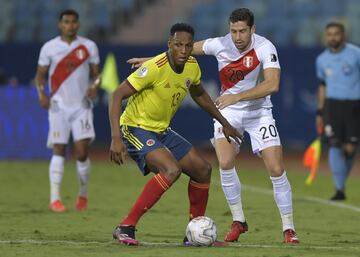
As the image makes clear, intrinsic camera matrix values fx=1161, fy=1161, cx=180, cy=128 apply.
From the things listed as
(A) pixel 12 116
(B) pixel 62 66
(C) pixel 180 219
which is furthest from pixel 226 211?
(A) pixel 12 116

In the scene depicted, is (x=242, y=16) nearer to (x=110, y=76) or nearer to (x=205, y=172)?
(x=205, y=172)

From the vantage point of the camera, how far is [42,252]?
969cm

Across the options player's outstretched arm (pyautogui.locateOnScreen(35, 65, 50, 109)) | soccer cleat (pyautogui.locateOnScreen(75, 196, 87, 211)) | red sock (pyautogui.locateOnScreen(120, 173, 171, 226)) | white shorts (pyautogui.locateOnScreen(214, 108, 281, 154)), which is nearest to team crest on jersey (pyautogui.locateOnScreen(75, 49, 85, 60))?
player's outstretched arm (pyautogui.locateOnScreen(35, 65, 50, 109))

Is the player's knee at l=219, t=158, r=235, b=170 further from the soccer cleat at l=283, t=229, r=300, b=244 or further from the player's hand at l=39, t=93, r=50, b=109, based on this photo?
the player's hand at l=39, t=93, r=50, b=109

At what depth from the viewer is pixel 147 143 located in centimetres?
1023

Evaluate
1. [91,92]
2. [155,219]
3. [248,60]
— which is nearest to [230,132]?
[248,60]

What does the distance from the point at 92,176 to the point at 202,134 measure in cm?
519

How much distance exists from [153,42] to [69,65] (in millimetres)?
13026

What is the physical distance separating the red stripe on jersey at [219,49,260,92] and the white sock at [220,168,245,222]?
83 cm

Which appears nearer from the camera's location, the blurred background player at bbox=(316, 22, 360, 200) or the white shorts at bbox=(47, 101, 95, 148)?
the white shorts at bbox=(47, 101, 95, 148)

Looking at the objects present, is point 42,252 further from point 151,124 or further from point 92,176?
point 92,176

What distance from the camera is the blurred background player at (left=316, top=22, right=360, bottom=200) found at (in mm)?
15992

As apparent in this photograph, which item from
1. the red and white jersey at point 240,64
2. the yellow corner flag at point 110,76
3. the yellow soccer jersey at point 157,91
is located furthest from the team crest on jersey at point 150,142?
the yellow corner flag at point 110,76

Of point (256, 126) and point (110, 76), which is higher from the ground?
point (256, 126)
